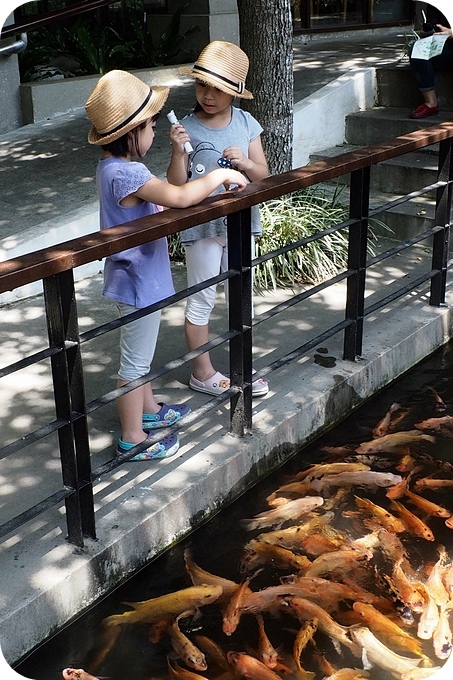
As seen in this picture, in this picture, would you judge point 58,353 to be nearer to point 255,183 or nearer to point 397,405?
point 255,183

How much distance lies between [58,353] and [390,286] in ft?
10.9

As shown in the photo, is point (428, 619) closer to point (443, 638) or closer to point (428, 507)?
point (443, 638)

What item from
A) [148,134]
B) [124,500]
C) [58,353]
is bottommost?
[124,500]

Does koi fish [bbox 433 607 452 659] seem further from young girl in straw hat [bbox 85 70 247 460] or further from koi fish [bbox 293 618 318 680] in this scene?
young girl in straw hat [bbox 85 70 247 460]

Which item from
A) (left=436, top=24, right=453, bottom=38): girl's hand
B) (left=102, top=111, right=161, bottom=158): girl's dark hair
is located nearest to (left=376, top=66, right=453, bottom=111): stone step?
(left=436, top=24, right=453, bottom=38): girl's hand

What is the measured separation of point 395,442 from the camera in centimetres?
424

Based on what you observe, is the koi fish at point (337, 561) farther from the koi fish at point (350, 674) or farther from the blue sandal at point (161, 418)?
the blue sandal at point (161, 418)

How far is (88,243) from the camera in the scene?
2863 mm

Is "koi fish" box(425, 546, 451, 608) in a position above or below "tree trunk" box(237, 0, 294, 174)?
below

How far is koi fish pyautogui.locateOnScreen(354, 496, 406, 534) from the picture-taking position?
3.56 meters

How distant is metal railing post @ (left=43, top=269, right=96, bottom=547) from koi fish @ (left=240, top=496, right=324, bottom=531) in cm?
75

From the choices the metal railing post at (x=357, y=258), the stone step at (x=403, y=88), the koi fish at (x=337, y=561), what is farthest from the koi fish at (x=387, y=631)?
the stone step at (x=403, y=88)

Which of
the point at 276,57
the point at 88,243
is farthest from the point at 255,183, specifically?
the point at 276,57

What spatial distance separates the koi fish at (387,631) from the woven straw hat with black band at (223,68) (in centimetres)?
217
